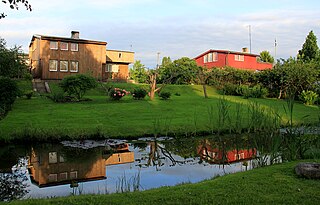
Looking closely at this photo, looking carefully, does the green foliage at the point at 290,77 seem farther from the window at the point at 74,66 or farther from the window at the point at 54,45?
the window at the point at 54,45

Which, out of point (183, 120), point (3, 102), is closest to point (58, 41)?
point (3, 102)

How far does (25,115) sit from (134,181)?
8.83 metres

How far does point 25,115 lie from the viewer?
45.1 ft

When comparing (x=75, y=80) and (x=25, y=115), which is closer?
(x=25, y=115)

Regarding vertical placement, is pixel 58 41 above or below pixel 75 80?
above

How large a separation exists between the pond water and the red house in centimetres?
3699

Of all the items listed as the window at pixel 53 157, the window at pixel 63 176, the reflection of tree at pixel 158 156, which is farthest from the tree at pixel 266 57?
the window at pixel 63 176

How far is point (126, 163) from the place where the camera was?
8.52m

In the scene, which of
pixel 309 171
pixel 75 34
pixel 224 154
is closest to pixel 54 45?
pixel 75 34

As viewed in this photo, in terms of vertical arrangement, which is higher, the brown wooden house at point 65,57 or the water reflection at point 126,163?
the brown wooden house at point 65,57

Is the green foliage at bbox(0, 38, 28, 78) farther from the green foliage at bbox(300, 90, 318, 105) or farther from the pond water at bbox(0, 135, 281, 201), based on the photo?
the green foliage at bbox(300, 90, 318, 105)

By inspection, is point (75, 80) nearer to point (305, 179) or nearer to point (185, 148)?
point (185, 148)

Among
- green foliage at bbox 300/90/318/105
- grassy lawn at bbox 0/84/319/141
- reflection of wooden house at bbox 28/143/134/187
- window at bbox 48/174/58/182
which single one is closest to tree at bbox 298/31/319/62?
green foliage at bbox 300/90/318/105

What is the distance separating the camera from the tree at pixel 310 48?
44.9 m
